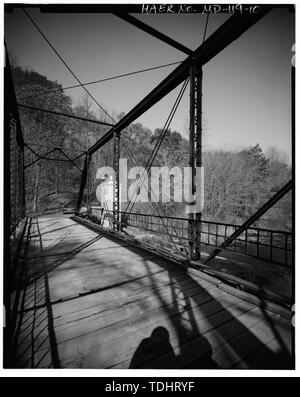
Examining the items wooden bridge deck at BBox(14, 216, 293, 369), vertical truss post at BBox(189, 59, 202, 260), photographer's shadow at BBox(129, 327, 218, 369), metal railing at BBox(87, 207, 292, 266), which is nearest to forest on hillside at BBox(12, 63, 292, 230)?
metal railing at BBox(87, 207, 292, 266)

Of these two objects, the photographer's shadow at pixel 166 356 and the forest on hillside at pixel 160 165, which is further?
the forest on hillside at pixel 160 165

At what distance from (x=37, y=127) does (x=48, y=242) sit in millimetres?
21444

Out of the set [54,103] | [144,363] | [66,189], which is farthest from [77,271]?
[54,103]

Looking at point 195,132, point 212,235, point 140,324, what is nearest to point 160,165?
point 212,235

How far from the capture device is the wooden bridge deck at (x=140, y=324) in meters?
1.92

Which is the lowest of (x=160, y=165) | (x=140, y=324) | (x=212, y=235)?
(x=212, y=235)

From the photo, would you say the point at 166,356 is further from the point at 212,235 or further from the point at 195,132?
the point at 212,235

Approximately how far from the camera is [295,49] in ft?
6.57

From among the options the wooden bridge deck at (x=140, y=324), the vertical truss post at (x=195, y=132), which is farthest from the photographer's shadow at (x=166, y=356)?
the vertical truss post at (x=195, y=132)

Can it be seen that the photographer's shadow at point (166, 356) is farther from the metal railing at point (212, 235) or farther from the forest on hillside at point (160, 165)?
the forest on hillside at point (160, 165)

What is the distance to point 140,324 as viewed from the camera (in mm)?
2428

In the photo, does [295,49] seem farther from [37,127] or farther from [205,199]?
[37,127]

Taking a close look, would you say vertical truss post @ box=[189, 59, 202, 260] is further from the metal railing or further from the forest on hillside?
the forest on hillside

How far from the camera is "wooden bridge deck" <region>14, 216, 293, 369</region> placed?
6.30 feet
